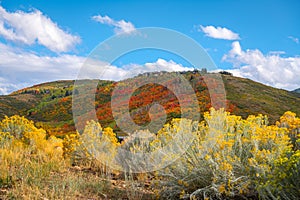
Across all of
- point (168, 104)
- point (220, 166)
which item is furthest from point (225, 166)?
point (168, 104)

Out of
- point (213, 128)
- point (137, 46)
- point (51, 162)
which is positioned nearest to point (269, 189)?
point (213, 128)

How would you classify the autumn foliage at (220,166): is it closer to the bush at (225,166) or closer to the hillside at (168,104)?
the bush at (225,166)

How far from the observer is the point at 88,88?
1088 centimetres

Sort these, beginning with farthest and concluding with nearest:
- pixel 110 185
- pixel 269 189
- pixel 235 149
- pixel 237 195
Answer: pixel 110 185 < pixel 235 149 < pixel 237 195 < pixel 269 189

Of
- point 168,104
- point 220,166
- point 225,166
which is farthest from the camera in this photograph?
point 168,104

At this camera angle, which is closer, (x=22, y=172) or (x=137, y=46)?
(x=22, y=172)

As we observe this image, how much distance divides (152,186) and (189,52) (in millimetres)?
4021

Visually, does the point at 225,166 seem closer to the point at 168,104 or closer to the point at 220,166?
the point at 220,166

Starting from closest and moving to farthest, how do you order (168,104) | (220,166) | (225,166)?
(225,166), (220,166), (168,104)

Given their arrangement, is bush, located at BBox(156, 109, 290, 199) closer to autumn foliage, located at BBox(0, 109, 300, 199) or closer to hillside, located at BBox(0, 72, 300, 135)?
autumn foliage, located at BBox(0, 109, 300, 199)

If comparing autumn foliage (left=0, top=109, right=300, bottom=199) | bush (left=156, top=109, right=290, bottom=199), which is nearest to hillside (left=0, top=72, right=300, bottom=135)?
autumn foliage (left=0, top=109, right=300, bottom=199)

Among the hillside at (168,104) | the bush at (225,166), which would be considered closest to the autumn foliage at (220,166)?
the bush at (225,166)

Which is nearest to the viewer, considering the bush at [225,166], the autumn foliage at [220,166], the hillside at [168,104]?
the autumn foliage at [220,166]

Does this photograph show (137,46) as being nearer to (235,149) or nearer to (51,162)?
(51,162)
